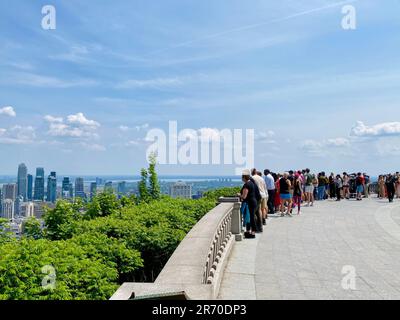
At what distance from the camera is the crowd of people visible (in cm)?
1199

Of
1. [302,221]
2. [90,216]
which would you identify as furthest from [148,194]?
[302,221]

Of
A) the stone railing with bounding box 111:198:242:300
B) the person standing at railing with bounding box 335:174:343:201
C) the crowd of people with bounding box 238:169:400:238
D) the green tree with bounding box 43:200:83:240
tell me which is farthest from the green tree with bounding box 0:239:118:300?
the person standing at railing with bounding box 335:174:343:201

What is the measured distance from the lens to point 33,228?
30.1ft

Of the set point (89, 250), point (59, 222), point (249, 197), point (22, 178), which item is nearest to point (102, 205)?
point (59, 222)

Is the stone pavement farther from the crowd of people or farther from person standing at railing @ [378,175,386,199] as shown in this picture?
person standing at railing @ [378,175,386,199]

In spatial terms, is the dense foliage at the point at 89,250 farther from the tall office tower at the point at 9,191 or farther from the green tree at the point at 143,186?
the tall office tower at the point at 9,191

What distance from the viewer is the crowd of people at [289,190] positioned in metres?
12.0

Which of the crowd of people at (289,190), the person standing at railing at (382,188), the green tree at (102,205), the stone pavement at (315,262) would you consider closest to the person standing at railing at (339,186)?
the crowd of people at (289,190)

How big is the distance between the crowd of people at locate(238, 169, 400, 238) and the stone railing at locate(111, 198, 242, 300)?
82cm

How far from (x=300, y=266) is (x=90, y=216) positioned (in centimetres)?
664
